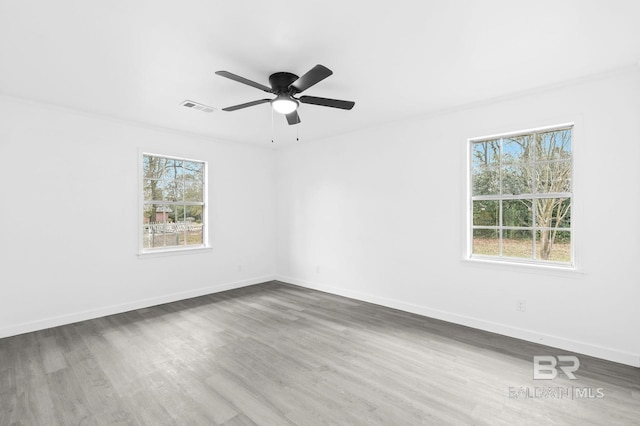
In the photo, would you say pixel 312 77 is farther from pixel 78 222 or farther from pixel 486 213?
pixel 78 222

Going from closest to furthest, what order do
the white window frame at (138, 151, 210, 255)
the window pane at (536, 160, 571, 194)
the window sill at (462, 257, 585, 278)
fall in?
the window sill at (462, 257, 585, 278)
the window pane at (536, 160, 571, 194)
the white window frame at (138, 151, 210, 255)

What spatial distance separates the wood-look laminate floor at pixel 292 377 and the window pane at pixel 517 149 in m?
2.09

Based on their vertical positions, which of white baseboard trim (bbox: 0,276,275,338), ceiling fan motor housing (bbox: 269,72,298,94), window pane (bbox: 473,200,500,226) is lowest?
white baseboard trim (bbox: 0,276,275,338)

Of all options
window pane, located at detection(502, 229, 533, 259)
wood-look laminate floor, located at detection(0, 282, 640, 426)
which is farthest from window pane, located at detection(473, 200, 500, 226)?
wood-look laminate floor, located at detection(0, 282, 640, 426)

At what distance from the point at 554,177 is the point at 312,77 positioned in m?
3.05

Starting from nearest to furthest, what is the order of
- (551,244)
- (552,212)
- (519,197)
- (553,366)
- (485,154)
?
1. (553,366)
2. (519,197)
3. (552,212)
4. (551,244)
5. (485,154)

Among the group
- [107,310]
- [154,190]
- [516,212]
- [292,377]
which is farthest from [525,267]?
[107,310]

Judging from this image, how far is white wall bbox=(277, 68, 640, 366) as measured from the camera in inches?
113

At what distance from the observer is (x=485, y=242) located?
151 inches

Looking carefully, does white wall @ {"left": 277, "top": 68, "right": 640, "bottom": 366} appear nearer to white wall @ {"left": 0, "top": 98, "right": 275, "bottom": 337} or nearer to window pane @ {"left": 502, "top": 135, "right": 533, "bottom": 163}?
window pane @ {"left": 502, "top": 135, "right": 533, "bottom": 163}

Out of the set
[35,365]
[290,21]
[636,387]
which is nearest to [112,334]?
[35,365]

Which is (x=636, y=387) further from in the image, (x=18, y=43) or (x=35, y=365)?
(x=18, y=43)

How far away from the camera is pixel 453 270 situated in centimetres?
388

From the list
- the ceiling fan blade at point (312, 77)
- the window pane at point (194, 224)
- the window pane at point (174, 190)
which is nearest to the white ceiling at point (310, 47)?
the ceiling fan blade at point (312, 77)
